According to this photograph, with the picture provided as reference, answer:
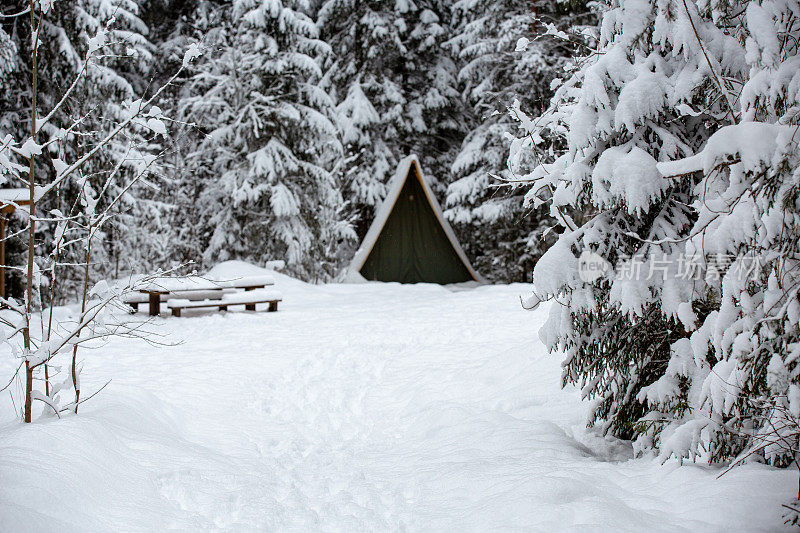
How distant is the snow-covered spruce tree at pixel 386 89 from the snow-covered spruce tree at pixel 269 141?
6.85ft

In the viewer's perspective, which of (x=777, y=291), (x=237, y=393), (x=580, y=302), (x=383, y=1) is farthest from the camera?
(x=383, y=1)

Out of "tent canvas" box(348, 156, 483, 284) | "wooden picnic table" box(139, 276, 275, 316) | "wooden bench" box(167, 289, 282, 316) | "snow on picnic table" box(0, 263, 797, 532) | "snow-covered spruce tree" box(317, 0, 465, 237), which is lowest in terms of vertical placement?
"snow on picnic table" box(0, 263, 797, 532)

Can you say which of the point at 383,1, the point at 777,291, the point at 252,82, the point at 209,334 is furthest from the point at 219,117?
the point at 777,291

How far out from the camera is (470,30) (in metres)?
16.5

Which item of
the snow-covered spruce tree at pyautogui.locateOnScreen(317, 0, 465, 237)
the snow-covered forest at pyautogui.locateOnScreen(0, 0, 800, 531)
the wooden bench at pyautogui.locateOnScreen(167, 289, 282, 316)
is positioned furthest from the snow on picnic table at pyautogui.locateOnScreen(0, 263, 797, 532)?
the snow-covered spruce tree at pyautogui.locateOnScreen(317, 0, 465, 237)

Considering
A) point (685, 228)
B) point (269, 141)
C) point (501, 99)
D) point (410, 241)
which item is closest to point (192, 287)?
point (269, 141)

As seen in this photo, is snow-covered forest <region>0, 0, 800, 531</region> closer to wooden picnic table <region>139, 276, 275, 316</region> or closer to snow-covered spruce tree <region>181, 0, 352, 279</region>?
wooden picnic table <region>139, 276, 275, 316</region>

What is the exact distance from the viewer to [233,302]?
30.6 ft

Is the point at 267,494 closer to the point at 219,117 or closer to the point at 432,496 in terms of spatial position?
the point at 432,496

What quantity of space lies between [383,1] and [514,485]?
17.8m

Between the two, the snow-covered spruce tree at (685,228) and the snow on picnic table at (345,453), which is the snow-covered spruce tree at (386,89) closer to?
the snow on picnic table at (345,453)

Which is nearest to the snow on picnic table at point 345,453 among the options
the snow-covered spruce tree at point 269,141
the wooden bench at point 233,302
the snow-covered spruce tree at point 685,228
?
the snow-covered spruce tree at point 685,228

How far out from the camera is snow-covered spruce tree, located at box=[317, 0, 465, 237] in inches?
690

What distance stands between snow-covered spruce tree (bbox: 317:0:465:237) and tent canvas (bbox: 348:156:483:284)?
203 centimetres
